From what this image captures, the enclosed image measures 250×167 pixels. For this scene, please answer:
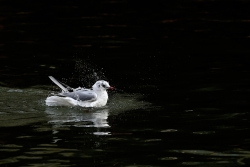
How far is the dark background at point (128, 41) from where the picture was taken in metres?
20.2

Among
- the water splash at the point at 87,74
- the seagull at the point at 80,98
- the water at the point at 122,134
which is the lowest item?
the water at the point at 122,134

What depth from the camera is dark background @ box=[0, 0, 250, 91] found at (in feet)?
66.3

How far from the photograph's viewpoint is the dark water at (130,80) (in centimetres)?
1293

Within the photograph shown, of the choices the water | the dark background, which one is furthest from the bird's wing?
the dark background

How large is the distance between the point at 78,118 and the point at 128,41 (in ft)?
31.3

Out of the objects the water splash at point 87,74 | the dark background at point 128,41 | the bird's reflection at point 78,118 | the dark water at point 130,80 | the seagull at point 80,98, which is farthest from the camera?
the water splash at point 87,74

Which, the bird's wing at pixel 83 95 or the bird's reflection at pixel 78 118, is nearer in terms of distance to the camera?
the bird's reflection at pixel 78 118

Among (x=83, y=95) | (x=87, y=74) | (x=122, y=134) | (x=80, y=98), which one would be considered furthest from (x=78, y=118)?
(x=87, y=74)

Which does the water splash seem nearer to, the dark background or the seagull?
the dark background

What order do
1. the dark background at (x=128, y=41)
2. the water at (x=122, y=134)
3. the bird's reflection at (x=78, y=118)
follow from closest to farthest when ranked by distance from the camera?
the water at (x=122, y=134)
the bird's reflection at (x=78, y=118)
the dark background at (x=128, y=41)

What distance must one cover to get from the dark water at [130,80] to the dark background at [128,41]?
30mm

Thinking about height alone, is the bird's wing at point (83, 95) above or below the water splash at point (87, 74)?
below

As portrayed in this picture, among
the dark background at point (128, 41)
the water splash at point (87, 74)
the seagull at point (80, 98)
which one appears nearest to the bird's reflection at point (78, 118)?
the seagull at point (80, 98)

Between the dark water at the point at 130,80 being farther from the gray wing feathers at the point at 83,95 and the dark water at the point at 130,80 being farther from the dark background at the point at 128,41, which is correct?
the gray wing feathers at the point at 83,95
